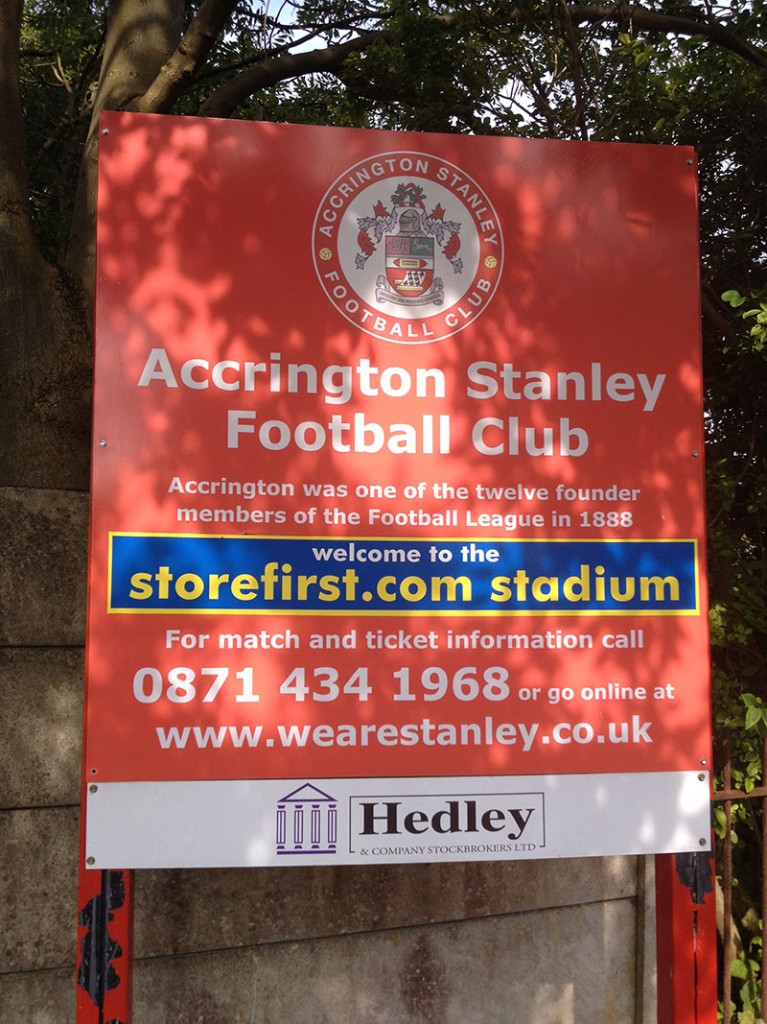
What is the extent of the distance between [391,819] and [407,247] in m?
1.67

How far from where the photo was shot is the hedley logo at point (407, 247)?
A: 9.14 feet

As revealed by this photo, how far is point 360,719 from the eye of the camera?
268 centimetres

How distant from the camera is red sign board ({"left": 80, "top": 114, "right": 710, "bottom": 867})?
Result: 8.61ft

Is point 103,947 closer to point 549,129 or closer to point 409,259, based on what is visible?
point 409,259

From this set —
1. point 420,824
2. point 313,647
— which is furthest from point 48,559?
point 420,824

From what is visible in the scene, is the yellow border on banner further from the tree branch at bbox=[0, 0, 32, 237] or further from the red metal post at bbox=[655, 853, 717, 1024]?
the tree branch at bbox=[0, 0, 32, 237]

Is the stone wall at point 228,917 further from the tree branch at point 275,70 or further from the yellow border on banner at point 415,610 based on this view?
the tree branch at point 275,70

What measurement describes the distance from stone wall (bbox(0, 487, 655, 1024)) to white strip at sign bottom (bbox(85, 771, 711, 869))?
2.66 ft

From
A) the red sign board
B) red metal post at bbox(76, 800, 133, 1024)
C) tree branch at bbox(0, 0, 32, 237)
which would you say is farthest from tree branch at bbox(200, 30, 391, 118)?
red metal post at bbox(76, 800, 133, 1024)

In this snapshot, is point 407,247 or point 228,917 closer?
point 407,247

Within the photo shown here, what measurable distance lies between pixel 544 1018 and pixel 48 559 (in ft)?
8.32

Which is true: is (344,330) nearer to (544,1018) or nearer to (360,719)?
(360,719)

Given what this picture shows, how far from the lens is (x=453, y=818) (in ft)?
8.86

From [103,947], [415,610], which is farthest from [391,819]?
[103,947]
